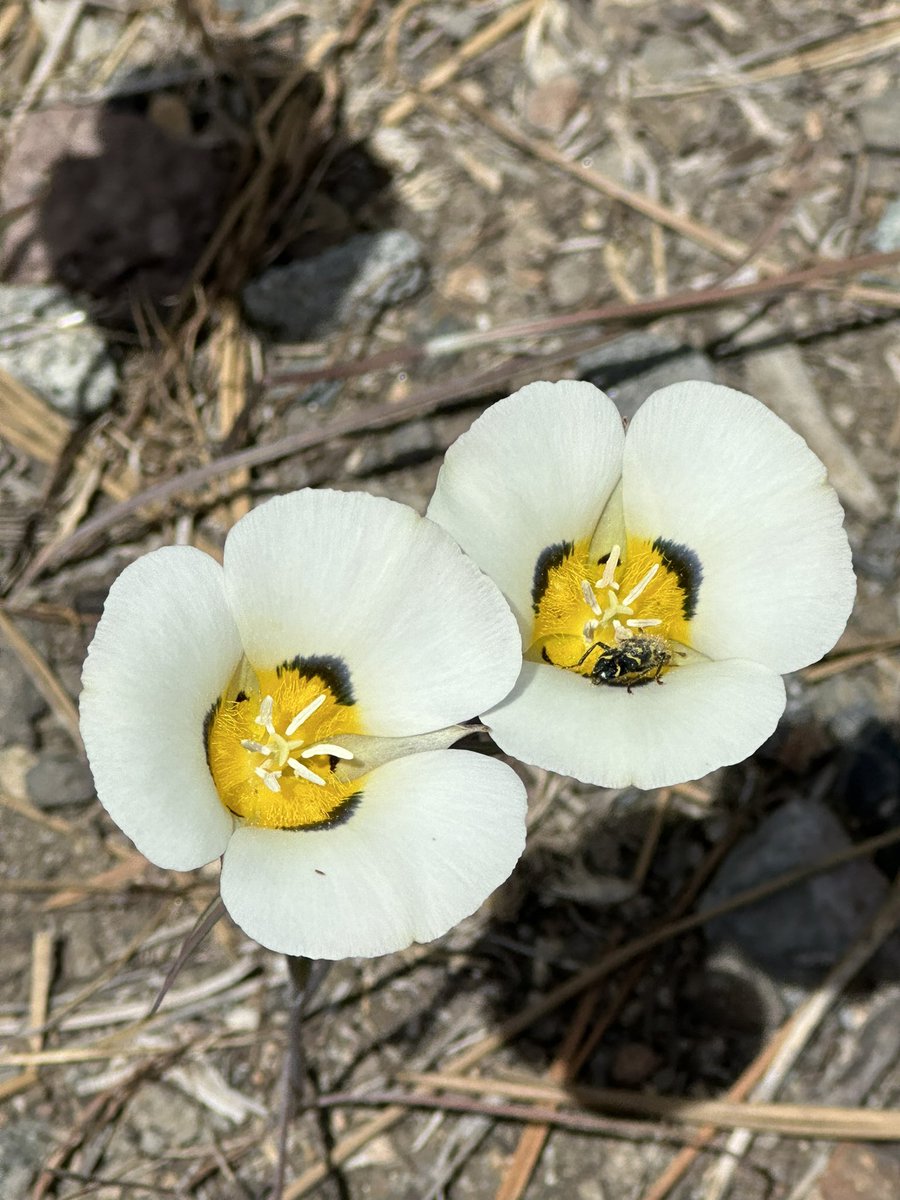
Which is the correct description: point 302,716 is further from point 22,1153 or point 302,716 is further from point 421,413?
point 421,413

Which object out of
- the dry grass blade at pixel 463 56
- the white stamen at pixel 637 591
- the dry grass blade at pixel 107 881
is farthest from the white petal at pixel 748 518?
the dry grass blade at pixel 463 56

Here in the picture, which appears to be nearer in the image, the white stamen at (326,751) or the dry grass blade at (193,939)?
the dry grass blade at (193,939)

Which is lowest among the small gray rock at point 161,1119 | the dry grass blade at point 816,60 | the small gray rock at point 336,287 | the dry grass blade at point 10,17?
the small gray rock at point 161,1119

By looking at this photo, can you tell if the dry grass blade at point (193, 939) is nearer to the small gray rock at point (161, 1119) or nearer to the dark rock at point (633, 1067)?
the small gray rock at point (161, 1119)

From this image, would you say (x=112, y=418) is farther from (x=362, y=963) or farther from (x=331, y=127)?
(x=362, y=963)

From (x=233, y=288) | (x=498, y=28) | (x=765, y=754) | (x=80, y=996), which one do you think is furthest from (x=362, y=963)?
(x=498, y=28)

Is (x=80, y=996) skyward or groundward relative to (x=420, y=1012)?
skyward

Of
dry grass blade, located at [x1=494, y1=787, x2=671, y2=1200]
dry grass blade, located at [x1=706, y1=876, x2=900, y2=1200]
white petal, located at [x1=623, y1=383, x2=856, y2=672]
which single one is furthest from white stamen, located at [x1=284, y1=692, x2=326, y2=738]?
dry grass blade, located at [x1=706, y1=876, x2=900, y2=1200]

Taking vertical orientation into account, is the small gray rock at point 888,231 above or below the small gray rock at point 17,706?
below
